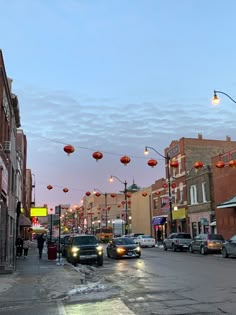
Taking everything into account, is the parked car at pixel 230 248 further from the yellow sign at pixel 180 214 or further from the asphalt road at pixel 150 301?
the yellow sign at pixel 180 214

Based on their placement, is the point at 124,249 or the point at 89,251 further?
the point at 124,249

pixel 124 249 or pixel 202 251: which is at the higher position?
pixel 124 249

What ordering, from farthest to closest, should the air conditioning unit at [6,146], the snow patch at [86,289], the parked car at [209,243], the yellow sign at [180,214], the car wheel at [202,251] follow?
1. the yellow sign at [180,214]
2. the car wheel at [202,251]
3. the parked car at [209,243]
4. the air conditioning unit at [6,146]
5. the snow patch at [86,289]

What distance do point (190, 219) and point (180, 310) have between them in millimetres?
45536

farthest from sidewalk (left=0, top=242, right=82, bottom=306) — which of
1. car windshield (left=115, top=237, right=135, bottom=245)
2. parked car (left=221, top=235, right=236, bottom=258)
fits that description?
parked car (left=221, top=235, right=236, bottom=258)

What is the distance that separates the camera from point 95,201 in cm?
13025

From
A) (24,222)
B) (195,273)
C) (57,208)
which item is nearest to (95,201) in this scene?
(24,222)

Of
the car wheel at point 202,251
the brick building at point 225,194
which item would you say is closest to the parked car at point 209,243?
the car wheel at point 202,251

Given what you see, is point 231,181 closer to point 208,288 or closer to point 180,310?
point 208,288

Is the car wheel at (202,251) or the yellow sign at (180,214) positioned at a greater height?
the yellow sign at (180,214)

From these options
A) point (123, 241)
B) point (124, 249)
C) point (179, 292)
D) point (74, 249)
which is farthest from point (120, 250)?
point (179, 292)

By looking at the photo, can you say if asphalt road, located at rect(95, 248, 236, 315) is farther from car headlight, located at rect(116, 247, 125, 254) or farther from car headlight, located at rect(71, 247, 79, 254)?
car headlight, located at rect(116, 247, 125, 254)

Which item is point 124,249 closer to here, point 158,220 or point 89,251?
point 89,251

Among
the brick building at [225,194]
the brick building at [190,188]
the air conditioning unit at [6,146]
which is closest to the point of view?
the air conditioning unit at [6,146]
